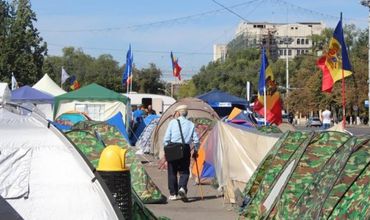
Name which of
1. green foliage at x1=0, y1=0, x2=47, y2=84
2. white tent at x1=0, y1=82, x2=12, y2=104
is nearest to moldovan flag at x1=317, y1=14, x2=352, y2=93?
white tent at x1=0, y1=82, x2=12, y2=104

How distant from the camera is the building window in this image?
25.4 meters

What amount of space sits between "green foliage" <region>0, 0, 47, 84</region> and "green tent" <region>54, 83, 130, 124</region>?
115 feet

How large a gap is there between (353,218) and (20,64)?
187 feet

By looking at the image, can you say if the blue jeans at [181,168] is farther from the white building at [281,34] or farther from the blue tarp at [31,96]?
the white building at [281,34]

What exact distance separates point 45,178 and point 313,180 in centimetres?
336

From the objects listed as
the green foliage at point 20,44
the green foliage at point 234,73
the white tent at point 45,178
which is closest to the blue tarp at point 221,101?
the white tent at point 45,178

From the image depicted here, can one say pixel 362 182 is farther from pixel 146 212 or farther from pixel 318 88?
pixel 318 88

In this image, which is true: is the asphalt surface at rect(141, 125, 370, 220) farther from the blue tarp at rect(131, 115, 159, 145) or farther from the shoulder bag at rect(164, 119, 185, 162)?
the blue tarp at rect(131, 115, 159, 145)

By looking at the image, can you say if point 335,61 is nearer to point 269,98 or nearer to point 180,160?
point 269,98

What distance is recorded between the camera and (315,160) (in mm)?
8461

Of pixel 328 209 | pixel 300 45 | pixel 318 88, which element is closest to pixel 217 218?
pixel 328 209

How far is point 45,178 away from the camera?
6398 millimetres

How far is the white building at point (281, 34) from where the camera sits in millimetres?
102062

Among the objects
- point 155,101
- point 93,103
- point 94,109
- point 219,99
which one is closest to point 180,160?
point 94,109
